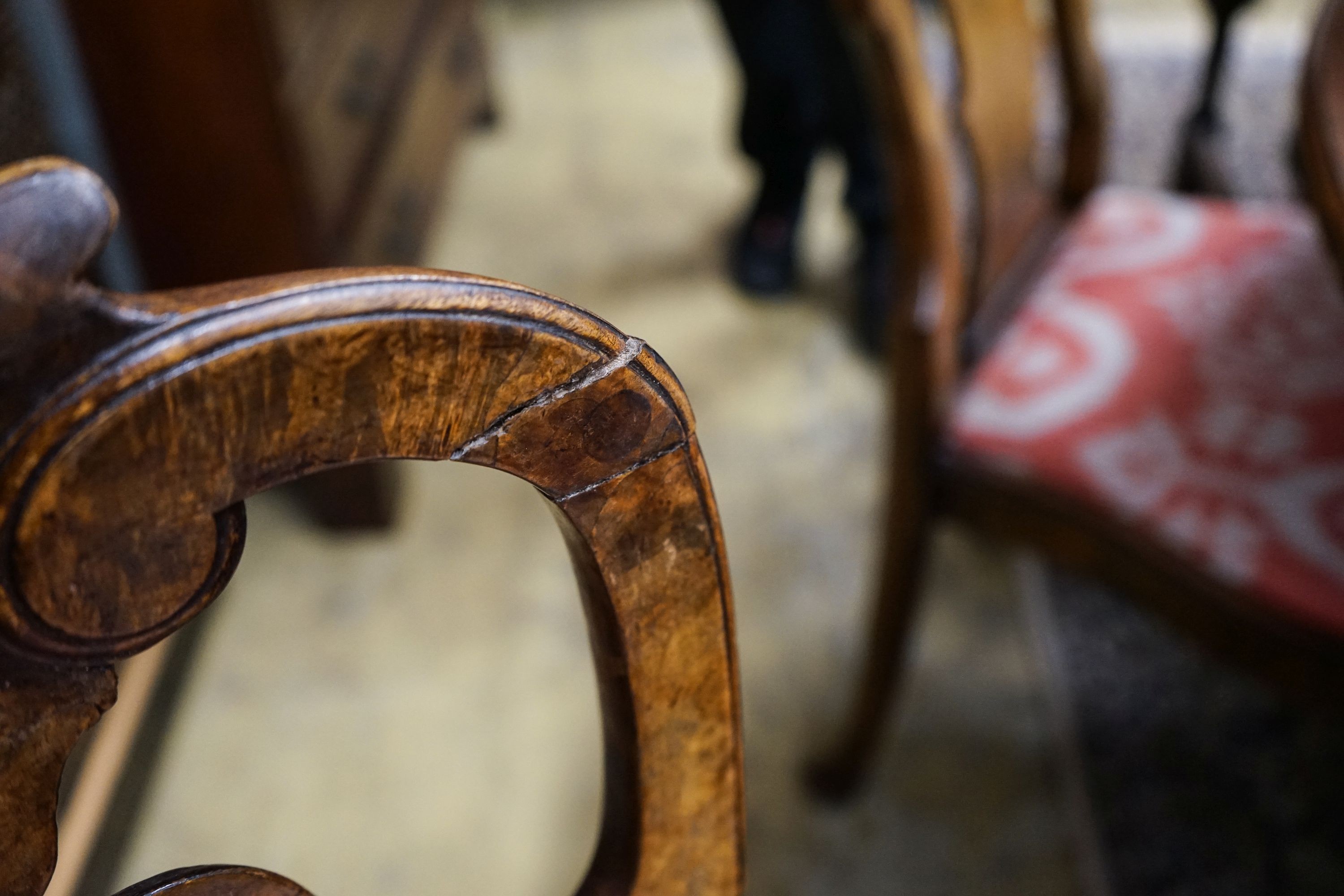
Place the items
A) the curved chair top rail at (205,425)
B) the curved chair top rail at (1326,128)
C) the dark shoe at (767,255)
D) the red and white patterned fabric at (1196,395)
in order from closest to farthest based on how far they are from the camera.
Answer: the curved chair top rail at (205,425)
the curved chair top rail at (1326,128)
the red and white patterned fabric at (1196,395)
the dark shoe at (767,255)

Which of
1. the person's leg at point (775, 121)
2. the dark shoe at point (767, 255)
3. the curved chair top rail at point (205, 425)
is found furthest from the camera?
the dark shoe at point (767, 255)

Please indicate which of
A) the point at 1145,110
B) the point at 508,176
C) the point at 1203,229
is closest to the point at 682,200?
the point at 508,176

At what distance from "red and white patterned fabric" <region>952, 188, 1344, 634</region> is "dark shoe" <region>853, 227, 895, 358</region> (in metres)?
0.54

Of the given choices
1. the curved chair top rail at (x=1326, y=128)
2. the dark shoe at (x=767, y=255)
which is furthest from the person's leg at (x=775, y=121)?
the curved chair top rail at (x=1326, y=128)

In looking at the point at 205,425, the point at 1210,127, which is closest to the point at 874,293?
the point at 1210,127

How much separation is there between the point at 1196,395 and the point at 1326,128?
238mm

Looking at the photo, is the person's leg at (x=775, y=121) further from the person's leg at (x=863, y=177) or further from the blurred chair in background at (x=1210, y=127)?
the blurred chair in background at (x=1210, y=127)

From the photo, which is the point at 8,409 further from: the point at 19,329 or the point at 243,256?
the point at 243,256

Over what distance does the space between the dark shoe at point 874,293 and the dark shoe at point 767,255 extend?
13 cm

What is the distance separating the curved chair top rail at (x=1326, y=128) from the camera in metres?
0.61

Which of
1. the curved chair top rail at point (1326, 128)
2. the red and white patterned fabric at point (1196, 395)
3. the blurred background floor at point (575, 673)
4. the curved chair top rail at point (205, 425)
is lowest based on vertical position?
the blurred background floor at point (575, 673)

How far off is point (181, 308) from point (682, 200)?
1.74 meters

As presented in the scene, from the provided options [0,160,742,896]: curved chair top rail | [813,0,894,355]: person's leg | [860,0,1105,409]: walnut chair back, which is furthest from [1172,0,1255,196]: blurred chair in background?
[0,160,742,896]: curved chair top rail

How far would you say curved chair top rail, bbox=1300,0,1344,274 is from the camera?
609 mm
